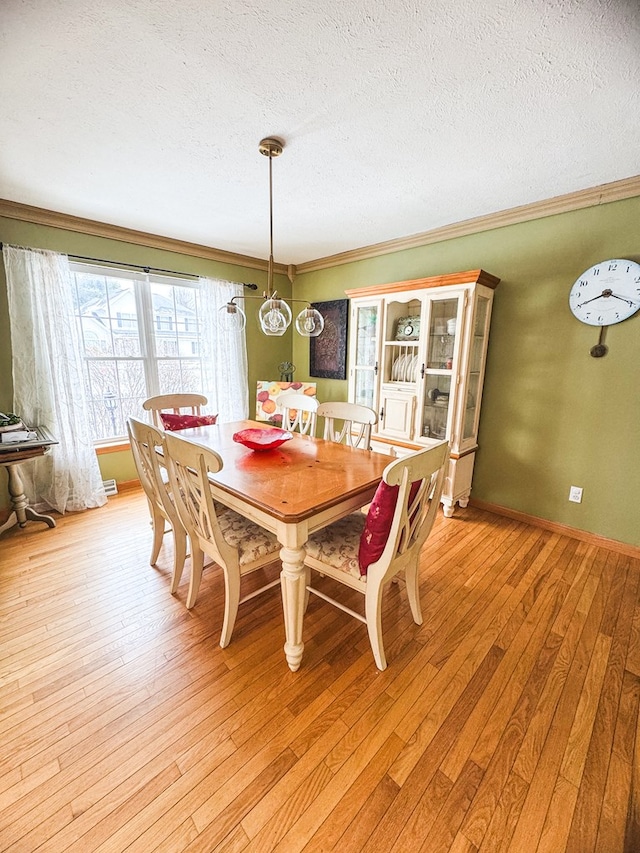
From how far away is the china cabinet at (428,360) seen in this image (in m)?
2.59

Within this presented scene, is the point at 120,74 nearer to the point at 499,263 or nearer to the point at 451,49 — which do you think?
the point at 451,49

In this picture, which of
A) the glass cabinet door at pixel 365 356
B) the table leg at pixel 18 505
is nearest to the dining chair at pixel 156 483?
the table leg at pixel 18 505

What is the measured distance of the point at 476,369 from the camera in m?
2.76

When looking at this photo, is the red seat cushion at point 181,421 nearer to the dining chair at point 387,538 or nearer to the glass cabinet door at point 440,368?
the dining chair at point 387,538

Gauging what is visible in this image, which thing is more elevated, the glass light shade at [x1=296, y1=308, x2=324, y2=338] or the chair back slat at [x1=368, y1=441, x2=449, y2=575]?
the glass light shade at [x1=296, y1=308, x2=324, y2=338]

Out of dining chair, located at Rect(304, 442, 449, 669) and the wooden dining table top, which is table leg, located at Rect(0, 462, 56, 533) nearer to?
the wooden dining table top

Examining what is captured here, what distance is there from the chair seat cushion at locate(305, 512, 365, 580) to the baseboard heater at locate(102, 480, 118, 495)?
8.20 feet

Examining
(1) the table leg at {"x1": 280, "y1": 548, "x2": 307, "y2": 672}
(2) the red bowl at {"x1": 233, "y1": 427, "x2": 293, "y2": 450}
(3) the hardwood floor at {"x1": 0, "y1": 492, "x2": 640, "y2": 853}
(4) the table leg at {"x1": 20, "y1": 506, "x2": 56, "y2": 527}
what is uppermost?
(2) the red bowl at {"x1": 233, "y1": 427, "x2": 293, "y2": 450}

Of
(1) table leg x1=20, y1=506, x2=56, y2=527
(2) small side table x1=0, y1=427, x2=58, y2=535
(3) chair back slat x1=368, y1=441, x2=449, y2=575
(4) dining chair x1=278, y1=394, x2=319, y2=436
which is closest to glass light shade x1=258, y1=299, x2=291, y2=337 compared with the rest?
(4) dining chair x1=278, y1=394, x2=319, y2=436

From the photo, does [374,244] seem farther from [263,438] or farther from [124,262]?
[263,438]

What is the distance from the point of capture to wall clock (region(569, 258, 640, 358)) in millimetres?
2113

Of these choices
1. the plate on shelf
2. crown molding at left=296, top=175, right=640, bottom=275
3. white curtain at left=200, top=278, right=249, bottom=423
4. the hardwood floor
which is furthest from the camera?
white curtain at left=200, top=278, right=249, bottom=423

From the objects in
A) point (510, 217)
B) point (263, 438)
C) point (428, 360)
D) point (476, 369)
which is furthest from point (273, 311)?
point (510, 217)

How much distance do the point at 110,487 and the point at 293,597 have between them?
2.65m
